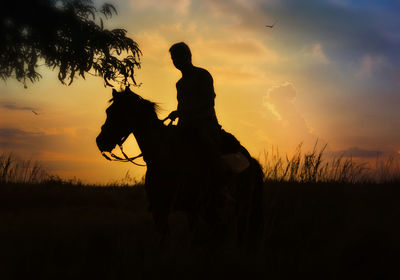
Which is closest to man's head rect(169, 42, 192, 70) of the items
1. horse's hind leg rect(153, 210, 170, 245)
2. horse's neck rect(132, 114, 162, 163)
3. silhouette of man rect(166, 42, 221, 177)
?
silhouette of man rect(166, 42, 221, 177)

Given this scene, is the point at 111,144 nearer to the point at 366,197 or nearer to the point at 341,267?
the point at 341,267

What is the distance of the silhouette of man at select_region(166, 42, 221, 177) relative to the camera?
6078 mm

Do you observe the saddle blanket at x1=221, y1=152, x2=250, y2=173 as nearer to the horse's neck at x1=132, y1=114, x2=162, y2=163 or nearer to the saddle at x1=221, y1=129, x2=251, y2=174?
the saddle at x1=221, y1=129, x2=251, y2=174

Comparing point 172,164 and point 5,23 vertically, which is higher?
point 5,23

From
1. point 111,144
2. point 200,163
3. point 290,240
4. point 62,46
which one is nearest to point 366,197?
point 290,240

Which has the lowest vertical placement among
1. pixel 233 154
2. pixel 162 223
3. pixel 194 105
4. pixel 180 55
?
pixel 162 223

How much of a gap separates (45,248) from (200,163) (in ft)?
7.65

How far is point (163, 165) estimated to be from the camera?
6.14 metres

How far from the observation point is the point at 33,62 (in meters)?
16.8

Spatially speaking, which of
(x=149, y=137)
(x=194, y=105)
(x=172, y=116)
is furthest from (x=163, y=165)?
(x=194, y=105)

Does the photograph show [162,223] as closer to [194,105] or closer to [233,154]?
[233,154]

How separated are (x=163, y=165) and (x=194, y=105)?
93 centimetres

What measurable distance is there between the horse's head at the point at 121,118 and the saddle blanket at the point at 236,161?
1.18 m

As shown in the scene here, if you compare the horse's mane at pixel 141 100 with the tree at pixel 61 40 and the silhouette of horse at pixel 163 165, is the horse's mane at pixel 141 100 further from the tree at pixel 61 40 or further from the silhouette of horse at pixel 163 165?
the tree at pixel 61 40
